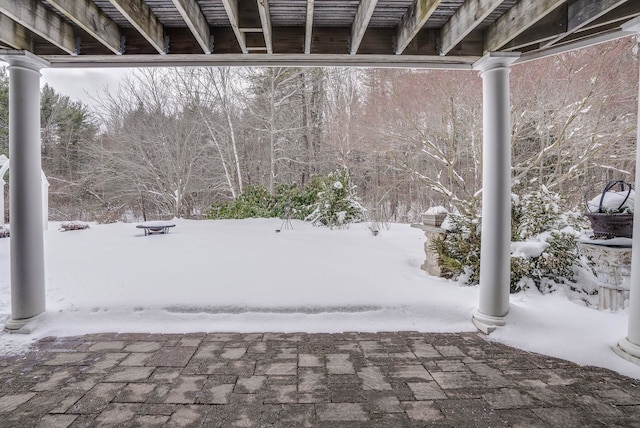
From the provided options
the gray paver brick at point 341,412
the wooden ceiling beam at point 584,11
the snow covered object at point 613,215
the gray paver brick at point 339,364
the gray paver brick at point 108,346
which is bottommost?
the gray paver brick at point 341,412

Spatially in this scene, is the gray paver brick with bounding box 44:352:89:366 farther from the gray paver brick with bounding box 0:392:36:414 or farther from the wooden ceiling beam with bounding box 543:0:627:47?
the wooden ceiling beam with bounding box 543:0:627:47

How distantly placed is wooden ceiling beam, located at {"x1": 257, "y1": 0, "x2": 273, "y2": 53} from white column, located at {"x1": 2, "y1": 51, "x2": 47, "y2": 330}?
1825mm

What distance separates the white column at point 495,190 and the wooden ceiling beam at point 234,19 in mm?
1899

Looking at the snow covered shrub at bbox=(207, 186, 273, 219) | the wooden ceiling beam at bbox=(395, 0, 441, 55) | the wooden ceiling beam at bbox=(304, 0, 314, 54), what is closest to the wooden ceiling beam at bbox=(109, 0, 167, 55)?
the wooden ceiling beam at bbox=(304, 0, 314, 54)

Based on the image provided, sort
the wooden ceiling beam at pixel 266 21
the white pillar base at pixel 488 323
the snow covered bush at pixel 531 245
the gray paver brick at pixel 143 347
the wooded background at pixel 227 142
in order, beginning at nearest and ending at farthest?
the wooden ceiling beam at pixel 266 21 < the gray paver brick at pixel 143 347 < the white pillar base at pixel 488 323 < the snow covered bush at pixel 531 245 < the wooded background at pixel 227 142

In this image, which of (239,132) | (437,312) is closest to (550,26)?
(437,312)

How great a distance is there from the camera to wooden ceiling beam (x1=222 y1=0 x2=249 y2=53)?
2.11 meters

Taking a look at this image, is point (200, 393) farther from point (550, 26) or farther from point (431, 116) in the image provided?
point (431, 116)

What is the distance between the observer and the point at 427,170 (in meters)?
7.39

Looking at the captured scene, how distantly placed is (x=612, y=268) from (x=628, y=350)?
2.94 feet

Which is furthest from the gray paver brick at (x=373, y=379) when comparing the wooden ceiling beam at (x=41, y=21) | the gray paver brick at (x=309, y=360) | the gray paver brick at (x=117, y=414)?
the wooden ceiling beam at (x=41, y=21)

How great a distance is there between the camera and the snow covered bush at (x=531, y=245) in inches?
138

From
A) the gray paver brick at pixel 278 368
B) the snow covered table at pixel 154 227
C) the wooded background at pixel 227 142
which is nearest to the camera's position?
the gray paver brick at pixel 278 368

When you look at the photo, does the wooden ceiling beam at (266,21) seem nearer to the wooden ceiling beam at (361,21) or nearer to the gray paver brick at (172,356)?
the wooden ceiling beam at (361,21)
